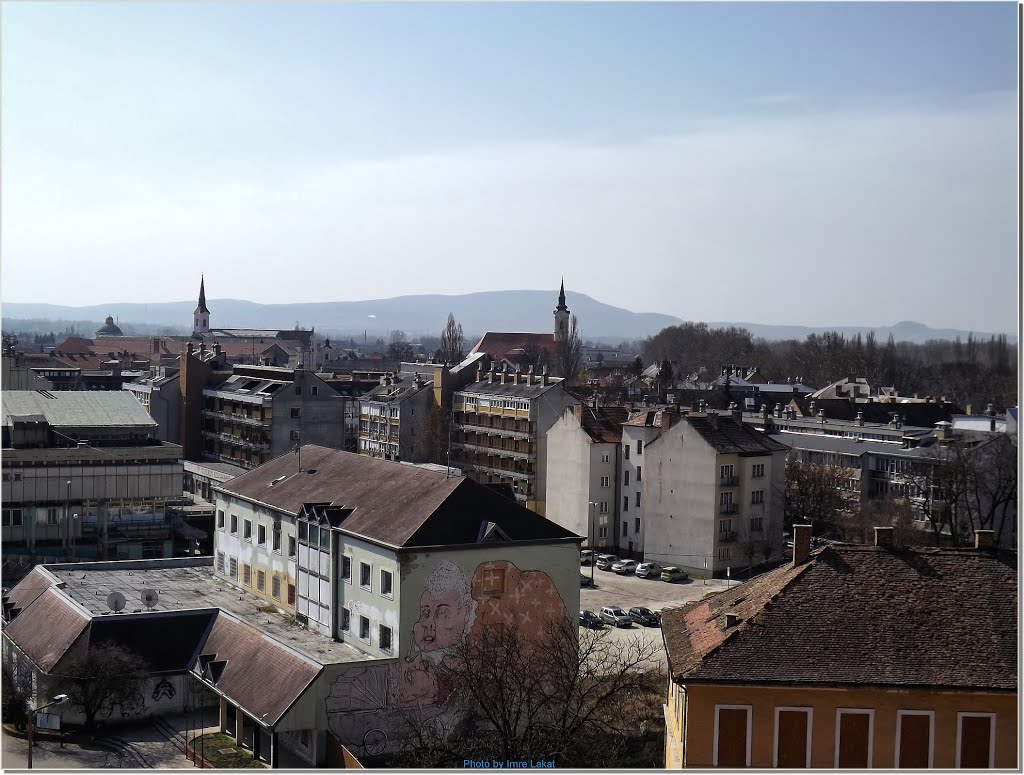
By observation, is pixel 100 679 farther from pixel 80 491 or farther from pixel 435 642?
pixel 80 491

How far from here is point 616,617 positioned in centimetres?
2545

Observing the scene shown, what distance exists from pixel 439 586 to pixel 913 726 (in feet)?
23.6

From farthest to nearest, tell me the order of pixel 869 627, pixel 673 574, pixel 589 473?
pixel 589 473 → pixel 673 574 → pixel 869 627

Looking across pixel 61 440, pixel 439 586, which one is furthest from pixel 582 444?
pixel 439 586

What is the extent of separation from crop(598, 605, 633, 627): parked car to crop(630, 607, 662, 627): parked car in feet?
0.60

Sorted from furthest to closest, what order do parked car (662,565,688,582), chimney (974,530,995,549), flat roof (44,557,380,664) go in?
1. parked car (662,565,688,582)
2. flat roof (44,557,380,664)
3. chimney (974,530,995,549)

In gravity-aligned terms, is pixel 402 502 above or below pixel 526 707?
above

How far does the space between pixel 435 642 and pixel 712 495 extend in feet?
51.5

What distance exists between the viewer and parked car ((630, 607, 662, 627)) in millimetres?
25562

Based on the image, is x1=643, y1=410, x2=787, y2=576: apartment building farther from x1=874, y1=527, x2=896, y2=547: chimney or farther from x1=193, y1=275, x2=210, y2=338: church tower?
x1=193, y1=275, x2=210, y2=338: church tower

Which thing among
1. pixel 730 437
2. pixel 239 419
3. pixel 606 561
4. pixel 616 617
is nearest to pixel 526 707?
pixel 616 617

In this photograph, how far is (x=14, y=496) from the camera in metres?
26.0

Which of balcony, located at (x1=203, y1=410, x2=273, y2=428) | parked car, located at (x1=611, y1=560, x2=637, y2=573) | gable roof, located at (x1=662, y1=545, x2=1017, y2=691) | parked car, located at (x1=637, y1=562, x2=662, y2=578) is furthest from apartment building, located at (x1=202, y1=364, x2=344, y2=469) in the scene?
gable roof, located at (x1=662, y1=545, x2=1017, y2=691)

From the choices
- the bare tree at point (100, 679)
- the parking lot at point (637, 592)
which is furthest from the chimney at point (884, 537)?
the parking lot at point (637, 592)
